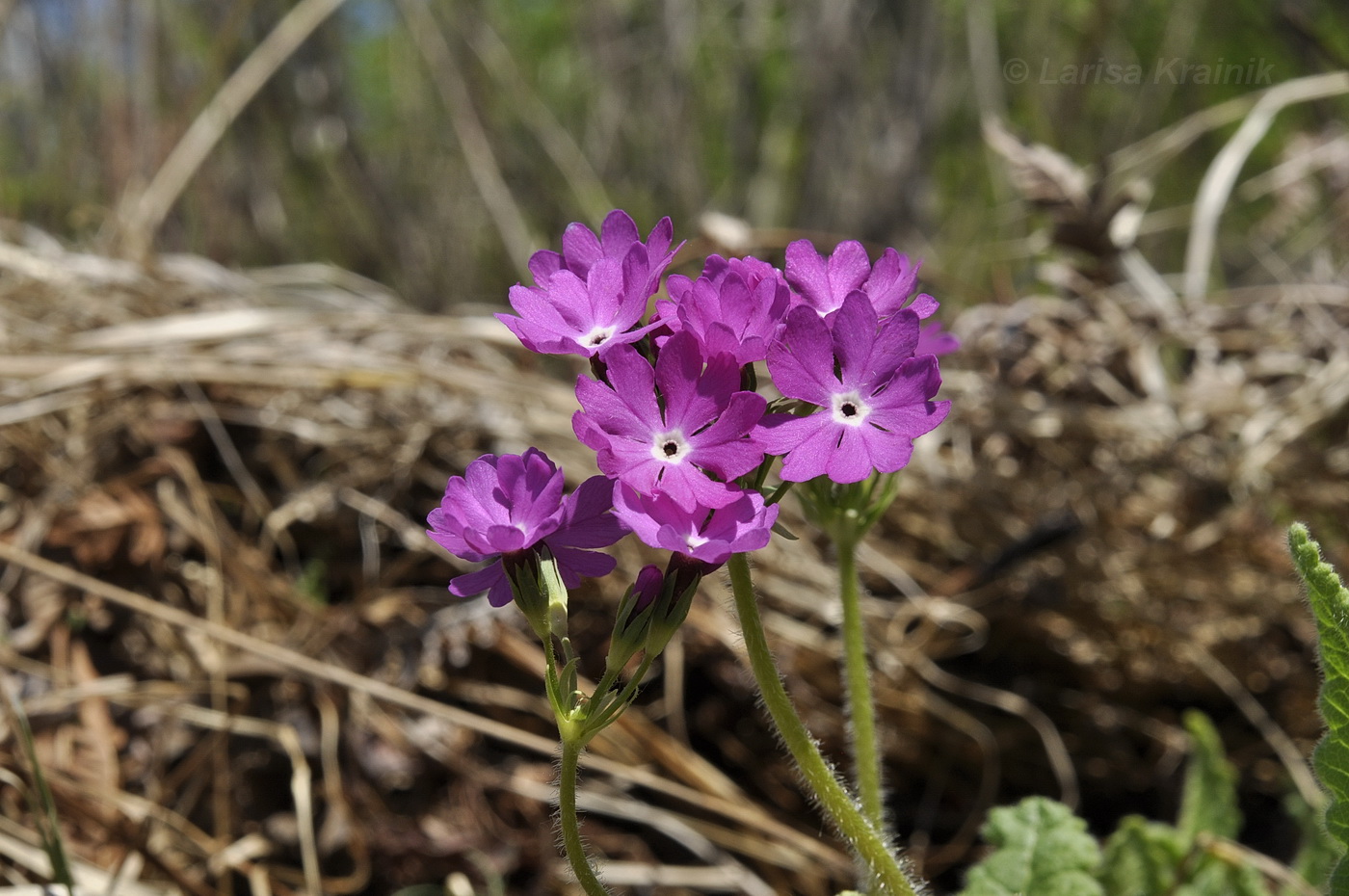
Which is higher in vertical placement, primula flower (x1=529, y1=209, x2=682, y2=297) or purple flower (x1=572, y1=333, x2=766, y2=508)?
primula flower (x1=529, y1=209, x2=682, y2=297)

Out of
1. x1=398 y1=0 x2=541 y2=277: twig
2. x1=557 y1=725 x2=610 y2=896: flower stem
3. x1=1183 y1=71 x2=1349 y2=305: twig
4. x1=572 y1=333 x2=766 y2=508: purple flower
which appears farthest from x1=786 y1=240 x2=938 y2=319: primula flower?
x1=398 y1=0 x2=541 y2=277: twig

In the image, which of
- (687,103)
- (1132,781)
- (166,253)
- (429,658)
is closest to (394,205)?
(166,253)

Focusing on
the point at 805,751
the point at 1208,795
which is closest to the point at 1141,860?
the point at 1208,795

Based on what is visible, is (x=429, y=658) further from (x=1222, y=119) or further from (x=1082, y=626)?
(x=1222, y=119)

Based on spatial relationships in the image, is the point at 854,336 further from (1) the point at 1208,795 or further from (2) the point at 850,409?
(1) the point at 1208,795

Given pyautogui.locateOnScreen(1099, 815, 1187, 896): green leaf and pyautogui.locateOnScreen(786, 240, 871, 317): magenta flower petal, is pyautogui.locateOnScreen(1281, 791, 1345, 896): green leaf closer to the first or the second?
pyautogui.locateOnScreen(1099, 815, 1187, 896): green leaf
